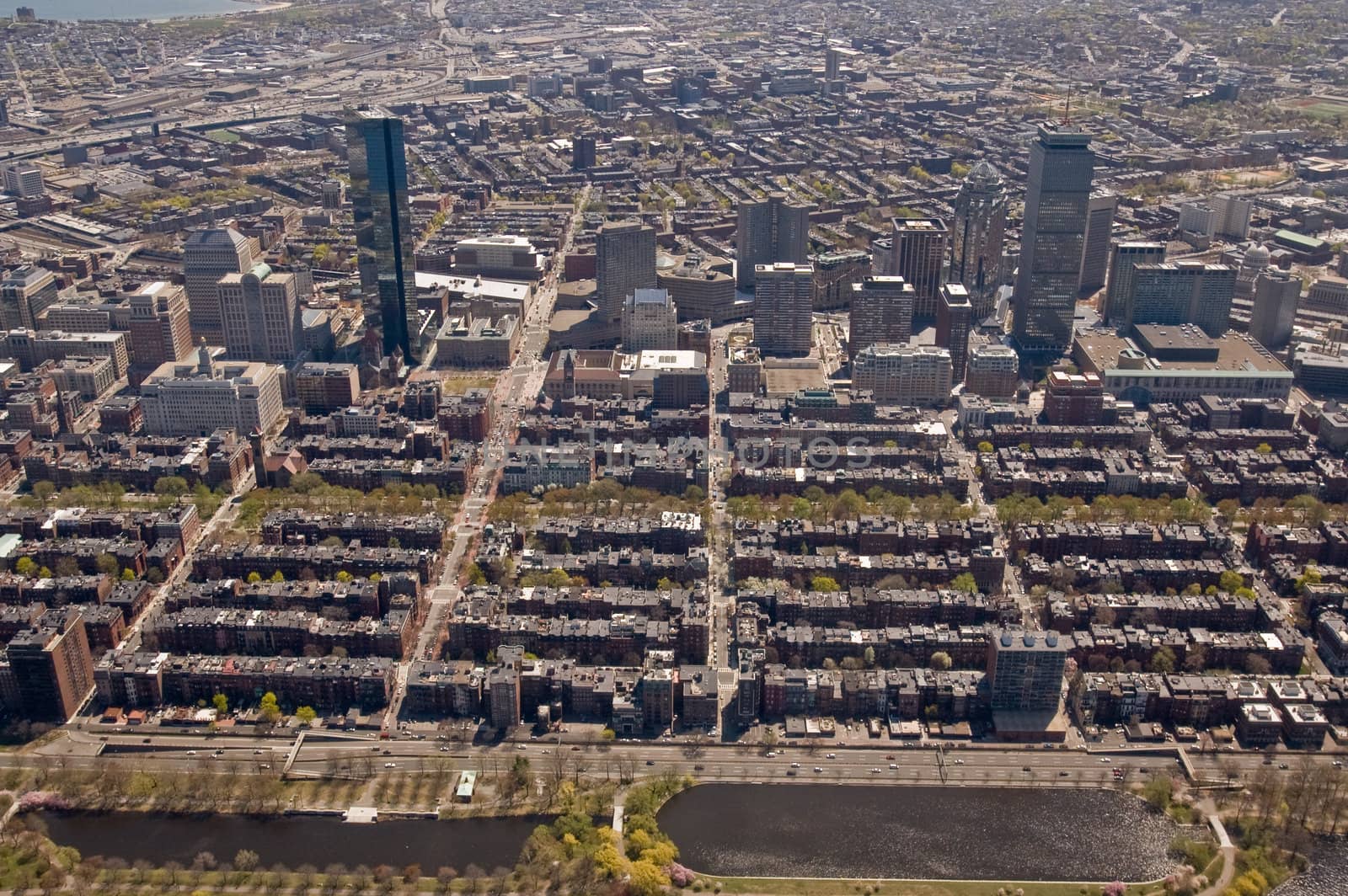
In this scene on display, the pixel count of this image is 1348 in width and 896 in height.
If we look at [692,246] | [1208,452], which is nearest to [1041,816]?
[1208,452]

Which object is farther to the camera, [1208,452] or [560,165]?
[560,165]

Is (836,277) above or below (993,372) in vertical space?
above

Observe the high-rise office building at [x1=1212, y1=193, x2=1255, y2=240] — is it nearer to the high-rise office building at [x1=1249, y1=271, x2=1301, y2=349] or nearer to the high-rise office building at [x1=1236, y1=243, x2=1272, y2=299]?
the high-rise office building at [x1=1236, y1=243, x2=1272, y2=299]

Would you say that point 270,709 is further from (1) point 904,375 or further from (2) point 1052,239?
(2) point 1052,239

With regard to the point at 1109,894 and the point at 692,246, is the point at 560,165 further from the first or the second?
the point at 1109,894

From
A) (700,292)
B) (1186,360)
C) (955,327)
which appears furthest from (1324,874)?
(700,292)

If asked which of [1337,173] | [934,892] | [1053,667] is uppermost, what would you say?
[1337,173]

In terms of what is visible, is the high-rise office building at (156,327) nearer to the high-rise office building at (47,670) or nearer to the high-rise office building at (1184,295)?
the high-rise office building at (47,670)

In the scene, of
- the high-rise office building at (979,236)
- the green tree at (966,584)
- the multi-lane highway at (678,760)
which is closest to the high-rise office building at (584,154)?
the high-rise office building at (979,236)
